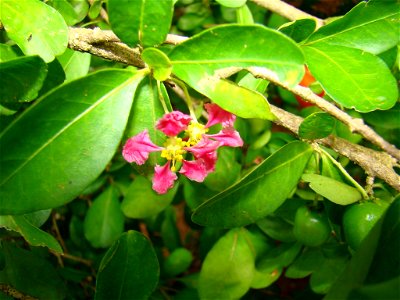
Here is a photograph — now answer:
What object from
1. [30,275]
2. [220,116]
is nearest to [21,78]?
[220,116]

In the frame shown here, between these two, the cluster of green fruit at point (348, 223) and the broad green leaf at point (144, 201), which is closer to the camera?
the cluster of green fruit at point (348, 223)

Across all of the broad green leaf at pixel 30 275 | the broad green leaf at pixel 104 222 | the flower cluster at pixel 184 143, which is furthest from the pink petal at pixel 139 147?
the broad green leaf at pixel 104 222

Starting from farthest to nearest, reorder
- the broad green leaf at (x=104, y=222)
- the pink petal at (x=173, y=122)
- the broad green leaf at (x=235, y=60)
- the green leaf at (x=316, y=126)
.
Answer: the broad green leaf at (x=104, y=222) < the green leaf at (x=316, y=126) < the pink petal at (x=173, y=122) < the broad green leaf at (x=235, y=60)

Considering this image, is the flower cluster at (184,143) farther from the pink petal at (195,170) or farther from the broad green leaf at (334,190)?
the broad green leaf at (334,190)

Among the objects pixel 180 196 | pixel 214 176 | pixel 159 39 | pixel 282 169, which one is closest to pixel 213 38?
pixel 159 39

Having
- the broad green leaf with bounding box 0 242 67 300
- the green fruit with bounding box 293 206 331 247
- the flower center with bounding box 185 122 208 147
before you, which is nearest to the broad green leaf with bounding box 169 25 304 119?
the flower center with bounding box 185 122 208 147

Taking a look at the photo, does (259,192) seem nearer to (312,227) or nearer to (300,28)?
(312,227)
